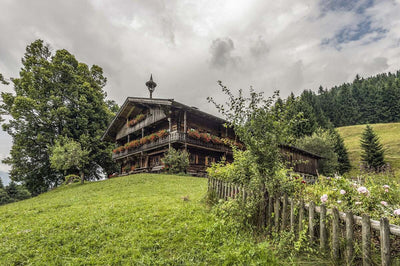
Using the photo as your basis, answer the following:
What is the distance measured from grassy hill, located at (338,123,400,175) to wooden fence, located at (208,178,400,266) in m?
37.0

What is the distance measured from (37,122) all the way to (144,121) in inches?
540

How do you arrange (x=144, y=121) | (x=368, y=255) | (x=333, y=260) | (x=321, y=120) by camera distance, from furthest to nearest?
(x=321, y=120), (x=144, y=121), (x=333, y=260), (x=368, y=255)

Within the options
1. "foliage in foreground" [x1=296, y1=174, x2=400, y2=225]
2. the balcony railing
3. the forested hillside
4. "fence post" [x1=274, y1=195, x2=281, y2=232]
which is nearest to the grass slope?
"fence post" [x1=274, y1=195, x2=281, y2=232]

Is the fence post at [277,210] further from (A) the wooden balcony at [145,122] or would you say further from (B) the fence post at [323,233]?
(A) the wooden balcony at [145,122]

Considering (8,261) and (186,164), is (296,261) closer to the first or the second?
(8,261)

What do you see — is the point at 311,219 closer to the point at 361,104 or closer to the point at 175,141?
the point at 175,141

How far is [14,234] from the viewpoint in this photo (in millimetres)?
6000

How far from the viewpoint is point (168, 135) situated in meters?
21.2

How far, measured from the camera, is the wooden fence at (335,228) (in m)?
3.06

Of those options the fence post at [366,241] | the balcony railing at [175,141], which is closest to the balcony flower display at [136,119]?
the balcony railing at [175,141]

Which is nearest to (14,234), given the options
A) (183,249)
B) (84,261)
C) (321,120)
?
(84,261)

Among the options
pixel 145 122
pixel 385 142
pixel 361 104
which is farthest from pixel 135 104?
pixel 361 104

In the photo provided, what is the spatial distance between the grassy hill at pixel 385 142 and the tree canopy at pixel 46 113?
41824 millimetres

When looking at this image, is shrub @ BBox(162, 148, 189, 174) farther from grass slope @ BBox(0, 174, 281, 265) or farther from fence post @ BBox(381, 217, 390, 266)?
fence post @ BBox(381, 217, 390, 266)
